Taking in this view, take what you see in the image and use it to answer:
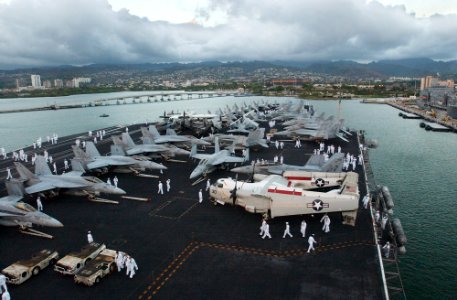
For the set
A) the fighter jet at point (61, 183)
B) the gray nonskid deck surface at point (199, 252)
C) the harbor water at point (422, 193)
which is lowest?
the harbor water at point (422, 193)

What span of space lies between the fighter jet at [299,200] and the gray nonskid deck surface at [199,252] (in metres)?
1.09

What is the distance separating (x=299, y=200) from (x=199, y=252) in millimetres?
9413

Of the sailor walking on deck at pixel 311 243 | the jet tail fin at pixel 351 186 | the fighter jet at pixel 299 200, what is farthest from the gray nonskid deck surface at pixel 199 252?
the jet tail fin at pixel 351 186

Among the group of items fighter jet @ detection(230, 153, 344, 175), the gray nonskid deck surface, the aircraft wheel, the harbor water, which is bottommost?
the harbor water

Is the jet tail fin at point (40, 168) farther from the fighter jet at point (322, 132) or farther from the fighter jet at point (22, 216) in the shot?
the fighter jet at point (322, 132)

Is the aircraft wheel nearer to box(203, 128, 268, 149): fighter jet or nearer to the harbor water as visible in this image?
the harbor water

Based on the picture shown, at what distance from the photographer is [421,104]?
176125 millimetres

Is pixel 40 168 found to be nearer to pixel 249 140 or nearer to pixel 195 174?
pixel 195 174

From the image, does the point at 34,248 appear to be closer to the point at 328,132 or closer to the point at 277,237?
the point at 277,237

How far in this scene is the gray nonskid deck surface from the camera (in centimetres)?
1966

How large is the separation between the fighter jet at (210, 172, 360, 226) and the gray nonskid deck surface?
1087mm

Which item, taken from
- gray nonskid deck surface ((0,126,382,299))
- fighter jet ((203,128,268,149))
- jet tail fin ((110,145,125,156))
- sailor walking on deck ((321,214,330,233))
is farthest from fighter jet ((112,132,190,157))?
sailor walking on deck ((321,214,330,233))

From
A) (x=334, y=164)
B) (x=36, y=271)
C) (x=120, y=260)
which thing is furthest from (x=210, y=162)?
(x=36, y=271)

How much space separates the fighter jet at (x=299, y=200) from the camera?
27.6 meters
